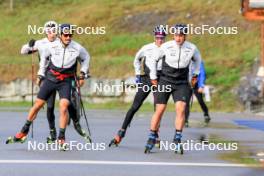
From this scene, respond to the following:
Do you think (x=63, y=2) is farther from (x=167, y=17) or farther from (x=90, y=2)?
(x=167, y=17)

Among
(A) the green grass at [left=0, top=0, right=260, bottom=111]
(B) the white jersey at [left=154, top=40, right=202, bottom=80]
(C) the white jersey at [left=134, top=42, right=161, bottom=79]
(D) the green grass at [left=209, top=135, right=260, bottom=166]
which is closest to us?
(D) the green grass at [left=209, top=135, right=260, bottom=166]

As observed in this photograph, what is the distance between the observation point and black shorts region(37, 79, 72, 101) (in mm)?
13969

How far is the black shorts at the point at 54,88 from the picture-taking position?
14.0m

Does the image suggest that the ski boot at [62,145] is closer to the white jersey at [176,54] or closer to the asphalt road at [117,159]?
the asphalt road at [117,159]

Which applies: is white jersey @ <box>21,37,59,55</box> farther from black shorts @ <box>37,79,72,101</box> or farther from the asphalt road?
the asphalt road

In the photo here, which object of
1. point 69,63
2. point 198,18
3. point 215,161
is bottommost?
point 215,161

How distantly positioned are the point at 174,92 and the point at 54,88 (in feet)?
6.33

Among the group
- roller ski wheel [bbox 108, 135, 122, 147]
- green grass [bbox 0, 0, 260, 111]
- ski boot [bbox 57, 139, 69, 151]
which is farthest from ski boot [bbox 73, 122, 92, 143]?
green grass [bbox 0, 0, 260, 111]

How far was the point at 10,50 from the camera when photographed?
36.9 meters

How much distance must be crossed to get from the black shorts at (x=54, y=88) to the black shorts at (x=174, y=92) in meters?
1.43

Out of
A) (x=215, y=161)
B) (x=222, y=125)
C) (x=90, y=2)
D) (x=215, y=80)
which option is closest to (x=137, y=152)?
(x=215, y=161)

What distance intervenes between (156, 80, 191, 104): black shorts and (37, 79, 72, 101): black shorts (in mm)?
1430

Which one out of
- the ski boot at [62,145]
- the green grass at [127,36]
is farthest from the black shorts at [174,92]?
the green grass at [127,36]

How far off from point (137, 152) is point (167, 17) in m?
23.5
